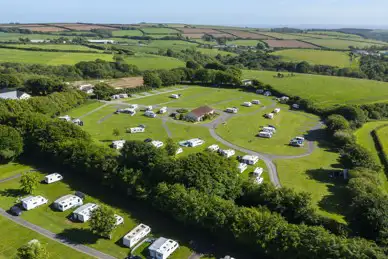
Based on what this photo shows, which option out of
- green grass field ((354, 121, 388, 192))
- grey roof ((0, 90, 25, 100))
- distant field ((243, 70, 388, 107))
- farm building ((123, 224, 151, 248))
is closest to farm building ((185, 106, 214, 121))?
green grass field ((354, 121, 388, 192))

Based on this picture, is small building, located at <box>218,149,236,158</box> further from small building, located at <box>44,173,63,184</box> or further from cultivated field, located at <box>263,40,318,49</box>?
cultivated field, located at <box>263,40,318,49</box>

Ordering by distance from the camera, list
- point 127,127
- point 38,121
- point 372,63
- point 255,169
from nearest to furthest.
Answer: point 255,169
point 38,121
point 127,127
point 372,63

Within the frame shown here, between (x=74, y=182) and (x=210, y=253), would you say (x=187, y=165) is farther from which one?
(x=74, y=182)

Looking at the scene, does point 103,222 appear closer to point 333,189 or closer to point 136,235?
point 136,235

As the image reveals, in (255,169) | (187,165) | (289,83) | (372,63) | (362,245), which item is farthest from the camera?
(372,63)

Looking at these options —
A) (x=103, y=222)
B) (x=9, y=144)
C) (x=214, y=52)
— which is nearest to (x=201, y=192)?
(x=103, y=222)

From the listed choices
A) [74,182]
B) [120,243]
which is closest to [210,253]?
[120,243]

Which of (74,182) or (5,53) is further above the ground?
(5,53)
